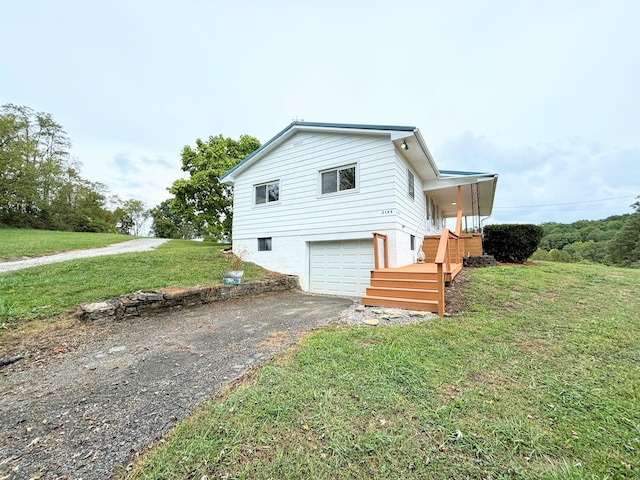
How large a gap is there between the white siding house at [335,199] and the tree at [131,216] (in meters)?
39.1

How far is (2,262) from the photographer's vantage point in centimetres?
892

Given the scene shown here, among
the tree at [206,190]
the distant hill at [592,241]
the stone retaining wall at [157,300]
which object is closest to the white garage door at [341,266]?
the stone retaining wall at [157,300]

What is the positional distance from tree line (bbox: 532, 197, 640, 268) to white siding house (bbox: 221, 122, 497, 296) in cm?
2143

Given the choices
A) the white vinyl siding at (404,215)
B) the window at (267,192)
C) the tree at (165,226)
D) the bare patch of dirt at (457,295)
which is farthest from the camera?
the tree at (165,226)

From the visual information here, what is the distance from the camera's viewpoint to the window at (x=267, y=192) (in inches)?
387

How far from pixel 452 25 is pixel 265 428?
39.1 feet

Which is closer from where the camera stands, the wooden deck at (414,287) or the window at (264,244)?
the wooden deck at (414,287)

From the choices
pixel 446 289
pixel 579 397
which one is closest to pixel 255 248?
pixel 446 289

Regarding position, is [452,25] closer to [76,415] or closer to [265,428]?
[265,428]

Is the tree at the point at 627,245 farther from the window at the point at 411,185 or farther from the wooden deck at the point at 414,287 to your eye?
the wooden deck at the point at 414,287

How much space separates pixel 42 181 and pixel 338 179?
98.7 ft

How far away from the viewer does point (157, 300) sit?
5.45 metres

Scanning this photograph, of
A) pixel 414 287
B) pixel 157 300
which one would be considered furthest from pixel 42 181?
pixel 414 287

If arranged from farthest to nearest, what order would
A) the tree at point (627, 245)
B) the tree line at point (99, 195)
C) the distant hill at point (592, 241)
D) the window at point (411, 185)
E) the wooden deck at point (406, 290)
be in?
1. the tree at point (627, 245)
2. the distant hill at point (592, 241)
3. the tree line at point (99, 195)
4. the window at point (411, 185)
5. the wooden deck at point (406, 290)
